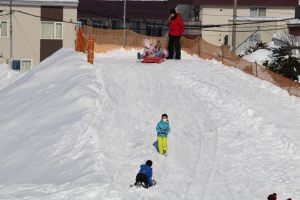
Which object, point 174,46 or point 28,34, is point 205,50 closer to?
point 174,46

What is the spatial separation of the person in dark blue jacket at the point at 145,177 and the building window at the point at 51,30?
3761 cm

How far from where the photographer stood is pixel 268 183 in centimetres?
1609

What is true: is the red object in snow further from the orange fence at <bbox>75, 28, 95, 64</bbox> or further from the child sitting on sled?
the orange fence at <bbox>75, 28, 95, 64</bbox>

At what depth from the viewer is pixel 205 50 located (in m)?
33.9

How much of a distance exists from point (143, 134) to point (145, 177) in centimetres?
402

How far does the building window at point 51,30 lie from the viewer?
51406 millimetres

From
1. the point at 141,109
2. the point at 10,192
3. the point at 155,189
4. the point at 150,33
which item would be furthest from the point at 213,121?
the point at 150,33

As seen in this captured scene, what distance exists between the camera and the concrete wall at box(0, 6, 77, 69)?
5131 cm

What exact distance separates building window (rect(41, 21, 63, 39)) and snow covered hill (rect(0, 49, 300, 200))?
23.9 metres

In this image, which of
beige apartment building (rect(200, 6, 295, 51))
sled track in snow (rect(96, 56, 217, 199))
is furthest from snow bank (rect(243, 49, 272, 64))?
sled track in snow (rect(96, 56, 217, 199))

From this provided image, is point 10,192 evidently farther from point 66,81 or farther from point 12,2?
point 12,2

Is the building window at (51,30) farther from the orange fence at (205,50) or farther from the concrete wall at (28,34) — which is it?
the orange fence at (205,50)

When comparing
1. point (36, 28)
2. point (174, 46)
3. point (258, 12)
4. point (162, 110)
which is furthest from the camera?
point (258, 12)

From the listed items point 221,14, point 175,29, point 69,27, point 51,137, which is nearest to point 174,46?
point 175,29
